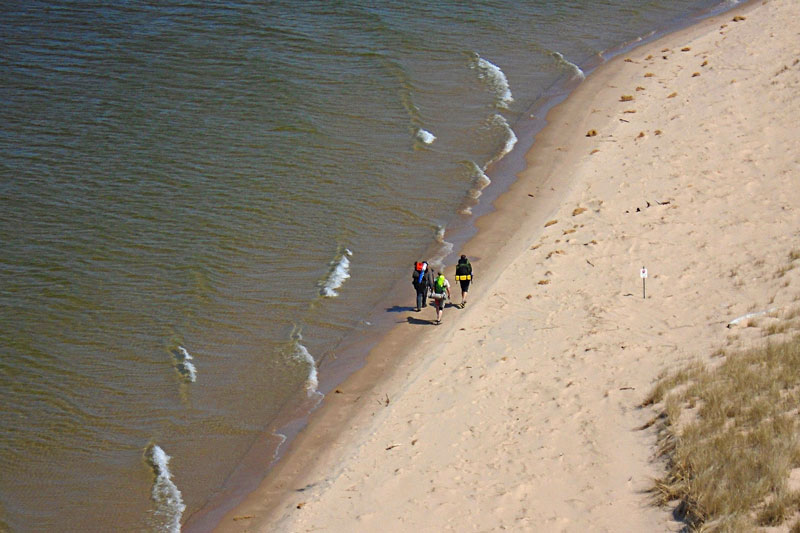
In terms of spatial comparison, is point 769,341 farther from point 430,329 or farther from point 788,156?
point 788,156

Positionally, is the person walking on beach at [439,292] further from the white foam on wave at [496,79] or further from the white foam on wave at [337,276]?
the white foam on wave at [496,79]

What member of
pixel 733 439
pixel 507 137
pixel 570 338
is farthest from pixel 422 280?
pixel 507 137

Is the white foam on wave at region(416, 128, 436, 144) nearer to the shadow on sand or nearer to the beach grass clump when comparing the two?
the shadow on sand

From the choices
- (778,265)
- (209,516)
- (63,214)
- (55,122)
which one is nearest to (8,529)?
(209,516)

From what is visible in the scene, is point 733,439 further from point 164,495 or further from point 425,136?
point 425,136

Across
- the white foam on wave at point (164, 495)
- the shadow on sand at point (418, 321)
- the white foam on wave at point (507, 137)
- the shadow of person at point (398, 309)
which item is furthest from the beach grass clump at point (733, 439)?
the white foam on wave at point (507, 137)

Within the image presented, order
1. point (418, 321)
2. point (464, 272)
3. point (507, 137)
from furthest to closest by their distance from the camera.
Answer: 1. point (507, 137)
2. point (418, 321)
3. point (464, 272)
